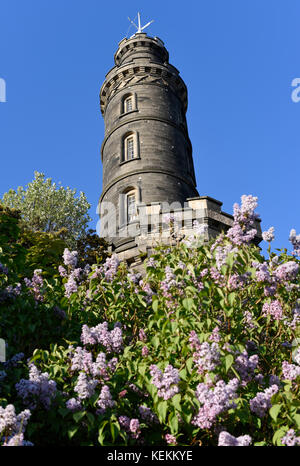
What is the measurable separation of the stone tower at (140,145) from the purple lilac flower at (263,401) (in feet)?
39.9

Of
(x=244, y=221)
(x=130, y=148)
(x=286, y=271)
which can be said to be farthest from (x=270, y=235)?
(x=130, y=148)

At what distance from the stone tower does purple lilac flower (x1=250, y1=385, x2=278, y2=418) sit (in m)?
12.2

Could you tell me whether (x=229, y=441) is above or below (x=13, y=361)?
below

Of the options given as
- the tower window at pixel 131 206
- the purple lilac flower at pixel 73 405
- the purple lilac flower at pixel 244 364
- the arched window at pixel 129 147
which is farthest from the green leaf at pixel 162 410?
the arched window at pixel 129 147

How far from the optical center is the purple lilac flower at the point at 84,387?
400cm

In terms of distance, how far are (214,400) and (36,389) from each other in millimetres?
1666

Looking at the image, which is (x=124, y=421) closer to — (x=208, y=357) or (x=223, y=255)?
(x=208, y=357)

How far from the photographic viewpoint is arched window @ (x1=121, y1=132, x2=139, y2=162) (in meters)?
23.8

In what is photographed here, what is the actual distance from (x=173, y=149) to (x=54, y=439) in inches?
832

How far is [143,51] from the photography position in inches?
1204

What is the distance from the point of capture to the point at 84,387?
4004 mm
